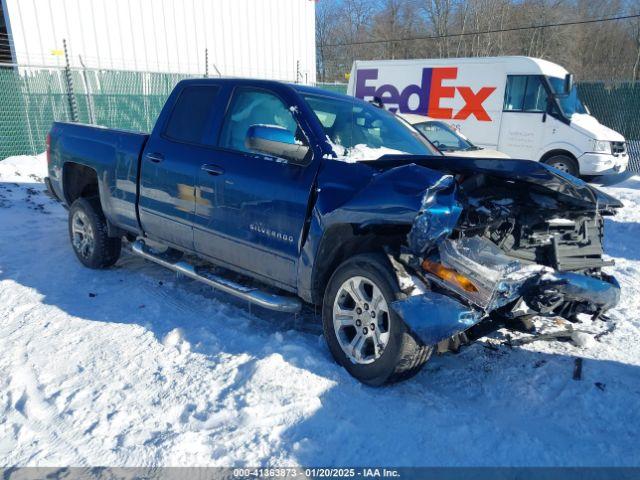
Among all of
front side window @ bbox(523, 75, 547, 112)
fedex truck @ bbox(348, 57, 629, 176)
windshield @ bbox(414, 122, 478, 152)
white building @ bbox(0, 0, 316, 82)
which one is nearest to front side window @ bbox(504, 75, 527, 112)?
fedex truck @ bbox(348, 57, 629, 176)

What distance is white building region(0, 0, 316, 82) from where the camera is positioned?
47.0 feet

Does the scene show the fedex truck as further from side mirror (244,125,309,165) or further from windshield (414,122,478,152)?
side mirror (244,125,309,165)

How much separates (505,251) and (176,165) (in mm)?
2786

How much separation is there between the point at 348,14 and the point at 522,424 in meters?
46.7

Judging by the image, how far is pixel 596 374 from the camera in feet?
11.6

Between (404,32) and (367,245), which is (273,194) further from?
(404,32)

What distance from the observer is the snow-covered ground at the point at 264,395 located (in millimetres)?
2727

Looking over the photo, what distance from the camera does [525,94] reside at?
39.8 feet

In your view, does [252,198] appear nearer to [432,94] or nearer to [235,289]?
[235,289]

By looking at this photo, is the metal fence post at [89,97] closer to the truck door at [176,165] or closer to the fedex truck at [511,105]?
the fedex truck at [511,105]

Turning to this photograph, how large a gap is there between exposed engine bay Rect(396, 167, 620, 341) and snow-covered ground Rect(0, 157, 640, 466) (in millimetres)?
564

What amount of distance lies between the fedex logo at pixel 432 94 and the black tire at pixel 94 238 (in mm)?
9204

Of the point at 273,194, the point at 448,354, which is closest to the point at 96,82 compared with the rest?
the point at 273,194

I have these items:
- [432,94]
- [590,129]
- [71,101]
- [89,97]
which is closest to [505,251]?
[590,129]
